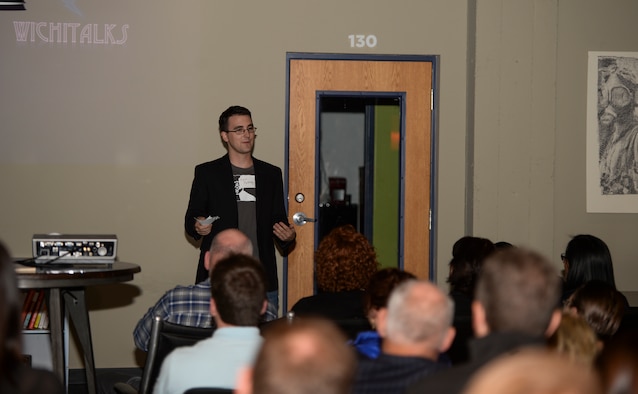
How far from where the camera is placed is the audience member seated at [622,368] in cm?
183

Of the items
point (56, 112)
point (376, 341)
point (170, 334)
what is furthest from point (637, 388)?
point (56, 112)

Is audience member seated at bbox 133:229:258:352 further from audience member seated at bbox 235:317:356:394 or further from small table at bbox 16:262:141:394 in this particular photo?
audience member seated at bbox 235:317:356:394

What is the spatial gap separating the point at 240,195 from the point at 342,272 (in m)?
1.72

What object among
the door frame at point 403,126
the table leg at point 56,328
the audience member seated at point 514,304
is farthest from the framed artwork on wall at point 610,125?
the audience member seated at point 514,304

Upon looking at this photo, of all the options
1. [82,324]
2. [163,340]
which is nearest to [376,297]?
[163,340]

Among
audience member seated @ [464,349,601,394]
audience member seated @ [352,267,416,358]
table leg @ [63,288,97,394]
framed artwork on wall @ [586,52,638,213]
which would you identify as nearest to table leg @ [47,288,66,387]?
table leg @ [63,288,97,394]

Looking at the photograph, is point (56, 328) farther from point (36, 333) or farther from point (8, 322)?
point (8, 322)

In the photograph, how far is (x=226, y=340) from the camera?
2.69 metres

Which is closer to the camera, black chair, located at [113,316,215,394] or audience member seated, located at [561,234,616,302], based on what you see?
black chair, located at [113,316,215,394]

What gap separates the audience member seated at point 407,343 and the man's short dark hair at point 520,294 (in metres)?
0.15

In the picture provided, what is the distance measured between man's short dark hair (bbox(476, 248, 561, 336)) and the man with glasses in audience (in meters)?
3.10

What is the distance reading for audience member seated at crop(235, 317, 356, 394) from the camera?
1587 millimetres

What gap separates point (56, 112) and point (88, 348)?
1.93 m

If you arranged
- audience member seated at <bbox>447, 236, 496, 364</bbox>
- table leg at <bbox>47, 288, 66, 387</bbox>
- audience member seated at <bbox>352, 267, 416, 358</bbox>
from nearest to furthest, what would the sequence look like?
1. audience member seated at <bbox>352, 267, 416, 358</bbox>
2. audience member seated at <bbox>447, 236, 496, 364</bbox>
3. table leg at <bbox>47, 288, 66, 387</bbox>
